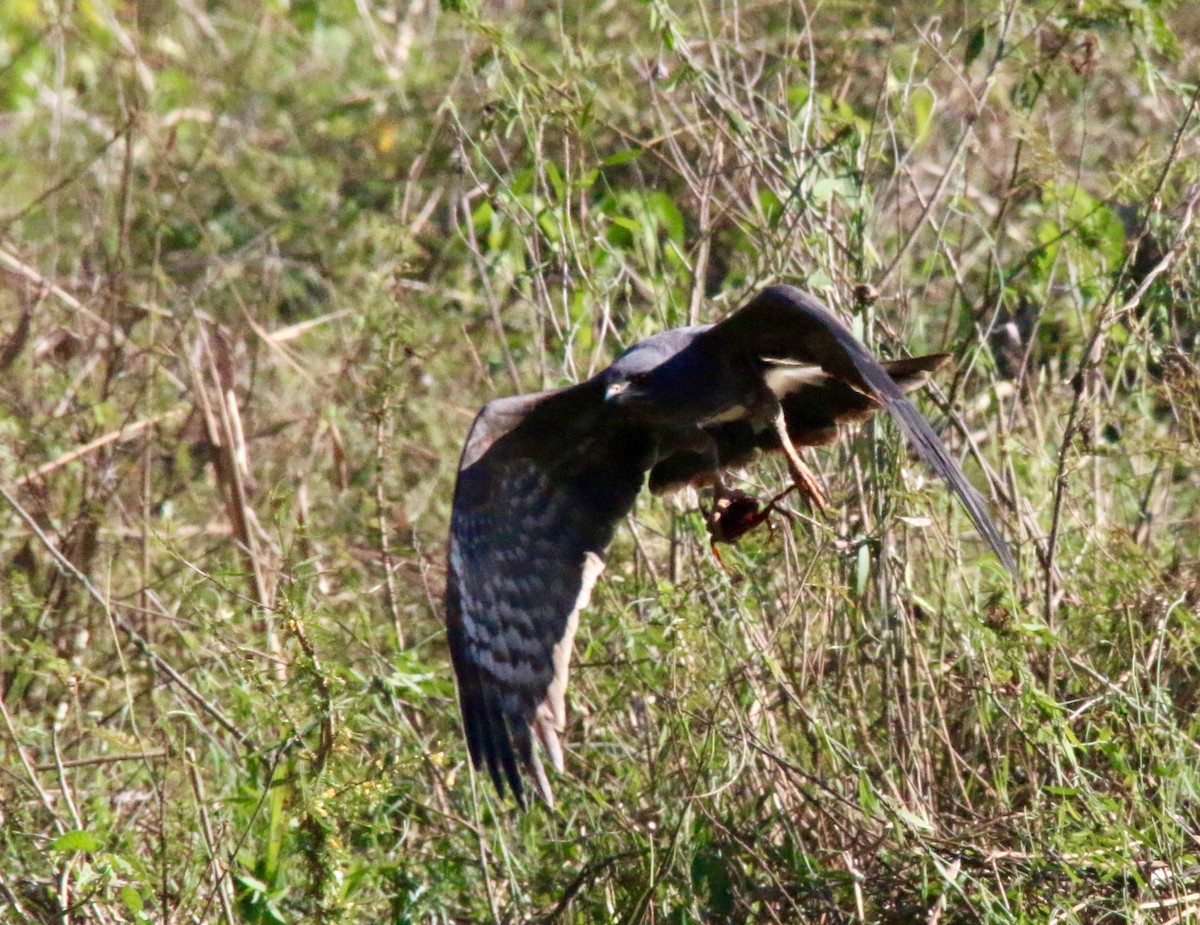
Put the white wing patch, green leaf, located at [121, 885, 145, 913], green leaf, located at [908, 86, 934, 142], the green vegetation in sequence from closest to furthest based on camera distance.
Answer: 1. green leaf, located at [121, 885, 145, 913]
2. the green vegetation
3. the white wing patch
4. green leaf, located at [908, 86, 934, 142]

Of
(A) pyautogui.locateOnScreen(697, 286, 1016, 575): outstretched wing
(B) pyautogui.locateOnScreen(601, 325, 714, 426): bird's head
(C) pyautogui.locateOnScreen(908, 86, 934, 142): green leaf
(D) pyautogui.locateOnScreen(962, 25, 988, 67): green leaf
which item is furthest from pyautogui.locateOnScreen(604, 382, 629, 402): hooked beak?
(D) pyautogui.locateOnScreen(962, 25, 988, 67): green leaf

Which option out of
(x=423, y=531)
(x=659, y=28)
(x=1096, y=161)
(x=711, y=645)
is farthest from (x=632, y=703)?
(x=1096, y=161)

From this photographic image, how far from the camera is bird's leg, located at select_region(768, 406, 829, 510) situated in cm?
417

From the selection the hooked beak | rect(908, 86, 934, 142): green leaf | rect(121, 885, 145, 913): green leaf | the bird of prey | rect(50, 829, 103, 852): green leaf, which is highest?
rect(908, 86, 934, 142): green leaf

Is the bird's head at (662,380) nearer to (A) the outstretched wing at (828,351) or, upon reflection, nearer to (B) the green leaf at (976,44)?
(A) the outstretched wing at (828,351)

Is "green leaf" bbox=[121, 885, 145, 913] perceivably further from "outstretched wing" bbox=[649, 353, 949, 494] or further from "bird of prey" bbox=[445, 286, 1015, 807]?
"outstretched wing" bbox=[649, 353, 949, 494]

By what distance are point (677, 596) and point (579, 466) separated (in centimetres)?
51

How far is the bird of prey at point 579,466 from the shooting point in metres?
4.17

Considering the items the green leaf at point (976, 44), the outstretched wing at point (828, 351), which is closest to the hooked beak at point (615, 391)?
the outstretched wing at point (828, 351)

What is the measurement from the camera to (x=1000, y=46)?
14.4 feet

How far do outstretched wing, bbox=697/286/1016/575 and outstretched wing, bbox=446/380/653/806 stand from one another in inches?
16.3

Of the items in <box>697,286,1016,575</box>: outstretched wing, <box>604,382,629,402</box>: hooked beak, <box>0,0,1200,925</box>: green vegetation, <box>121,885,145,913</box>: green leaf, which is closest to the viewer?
<box>697,286,1016,575</box>: outstretched wing

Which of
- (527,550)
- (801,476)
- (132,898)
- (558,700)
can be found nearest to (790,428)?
(801,476)

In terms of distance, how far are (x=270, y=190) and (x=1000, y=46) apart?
455cm
